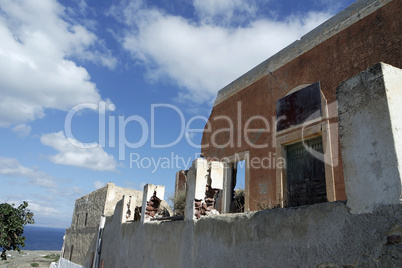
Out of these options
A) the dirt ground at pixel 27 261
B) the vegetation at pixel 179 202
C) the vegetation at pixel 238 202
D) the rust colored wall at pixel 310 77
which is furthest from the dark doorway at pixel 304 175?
the dirt ground at pixel 27 261

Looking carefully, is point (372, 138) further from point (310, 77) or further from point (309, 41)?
point (309, 41)

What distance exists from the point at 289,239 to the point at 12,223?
15.4m

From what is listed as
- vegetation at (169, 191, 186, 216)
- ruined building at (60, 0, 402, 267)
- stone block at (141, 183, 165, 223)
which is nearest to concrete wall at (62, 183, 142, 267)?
ruined building at (60, 0, 402, 267)

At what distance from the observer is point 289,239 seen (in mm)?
3094

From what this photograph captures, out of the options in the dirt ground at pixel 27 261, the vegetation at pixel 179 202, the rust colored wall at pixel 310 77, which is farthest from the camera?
the dirt ground at pixel 27 261

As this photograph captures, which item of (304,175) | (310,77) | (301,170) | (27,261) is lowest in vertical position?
(27,261)

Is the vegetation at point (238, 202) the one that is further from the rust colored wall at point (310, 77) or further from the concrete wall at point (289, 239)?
the concrete wall at point (289, 239)

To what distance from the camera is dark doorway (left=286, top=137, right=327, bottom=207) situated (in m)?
6.66

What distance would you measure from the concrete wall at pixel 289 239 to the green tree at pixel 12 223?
38.4ft

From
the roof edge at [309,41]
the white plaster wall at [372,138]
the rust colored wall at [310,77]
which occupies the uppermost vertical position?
the roof edge at [309,41]

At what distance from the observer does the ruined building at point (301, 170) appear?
2.36 meters

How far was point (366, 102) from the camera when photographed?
251 cm

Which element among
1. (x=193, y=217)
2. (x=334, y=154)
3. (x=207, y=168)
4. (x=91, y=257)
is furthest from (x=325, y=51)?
(x=91, y=257)

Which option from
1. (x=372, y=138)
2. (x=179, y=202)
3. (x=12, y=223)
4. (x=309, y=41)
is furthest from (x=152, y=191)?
(x=12, y=223)
